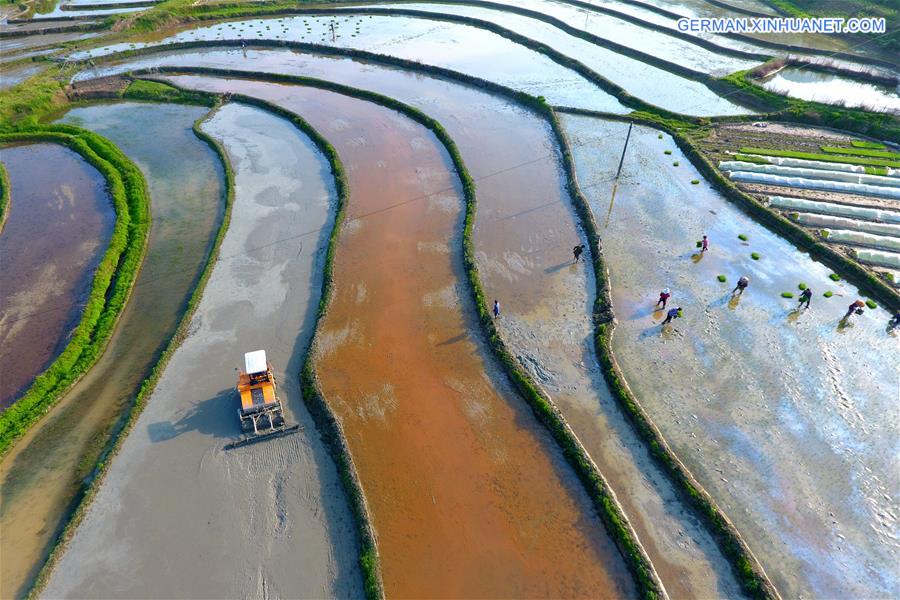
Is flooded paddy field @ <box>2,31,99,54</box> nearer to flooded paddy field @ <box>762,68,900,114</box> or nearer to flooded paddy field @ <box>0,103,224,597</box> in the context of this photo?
flooded paddy field @ <box>0,103,224,597</box>

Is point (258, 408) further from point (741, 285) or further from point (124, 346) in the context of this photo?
point (741, 285)

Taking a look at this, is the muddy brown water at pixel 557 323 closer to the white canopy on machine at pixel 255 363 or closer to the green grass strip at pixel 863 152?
the white canopy on machine at pixel 255 363

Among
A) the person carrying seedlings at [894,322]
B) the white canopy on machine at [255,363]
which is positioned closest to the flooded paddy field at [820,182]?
the person carrying seedlings at [894,322]

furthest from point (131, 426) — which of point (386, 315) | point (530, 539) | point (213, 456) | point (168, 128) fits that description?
point (168, 128)

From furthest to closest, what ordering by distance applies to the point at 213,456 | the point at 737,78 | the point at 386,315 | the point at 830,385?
the point at 737,78, the point at 386,315, the point at 830,385, the point at 213,456

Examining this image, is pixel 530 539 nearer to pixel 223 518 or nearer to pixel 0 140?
pixel 223 518

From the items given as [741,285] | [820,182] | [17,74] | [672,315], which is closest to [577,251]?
[672,315]
